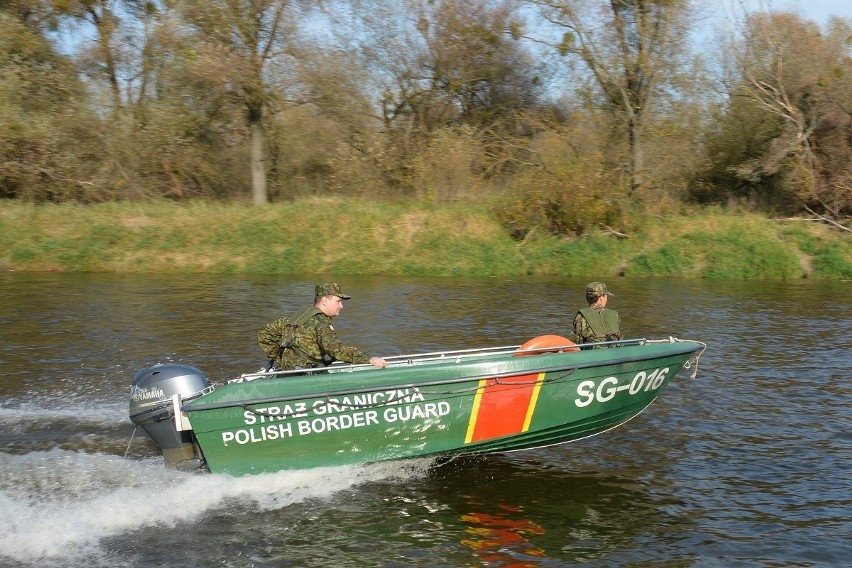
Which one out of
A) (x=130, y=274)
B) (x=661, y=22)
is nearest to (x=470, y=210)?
(x=661, y=22)

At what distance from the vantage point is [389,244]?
29.7m

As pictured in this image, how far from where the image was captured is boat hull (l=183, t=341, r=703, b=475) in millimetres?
7949

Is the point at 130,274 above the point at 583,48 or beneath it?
beneath

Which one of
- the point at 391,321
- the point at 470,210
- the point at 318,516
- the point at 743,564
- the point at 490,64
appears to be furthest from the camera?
the point at 490,64

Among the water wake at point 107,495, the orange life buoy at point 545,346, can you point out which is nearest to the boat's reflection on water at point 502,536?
the water wake at point 107,495

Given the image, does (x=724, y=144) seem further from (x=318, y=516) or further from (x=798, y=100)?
(x=318, y=516)

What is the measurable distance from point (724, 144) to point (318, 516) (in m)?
32.2

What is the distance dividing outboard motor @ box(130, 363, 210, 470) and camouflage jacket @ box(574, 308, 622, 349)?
3.83 metres

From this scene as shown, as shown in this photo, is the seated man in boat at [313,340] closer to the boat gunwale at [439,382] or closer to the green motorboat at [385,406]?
the green motorboat at [385,406]

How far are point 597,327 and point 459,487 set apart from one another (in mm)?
2228

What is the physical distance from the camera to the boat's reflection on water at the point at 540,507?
23.6 ft

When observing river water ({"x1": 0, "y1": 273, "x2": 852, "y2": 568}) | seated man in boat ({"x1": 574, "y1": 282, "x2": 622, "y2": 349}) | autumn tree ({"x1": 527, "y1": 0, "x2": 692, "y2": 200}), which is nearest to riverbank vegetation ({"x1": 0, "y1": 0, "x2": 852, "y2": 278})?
autumn tree ({"x1": 527, "y1": 0, "x2": 692, "y2": 200})

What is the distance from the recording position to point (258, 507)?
7.89 meters

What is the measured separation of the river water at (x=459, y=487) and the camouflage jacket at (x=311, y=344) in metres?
1.01
